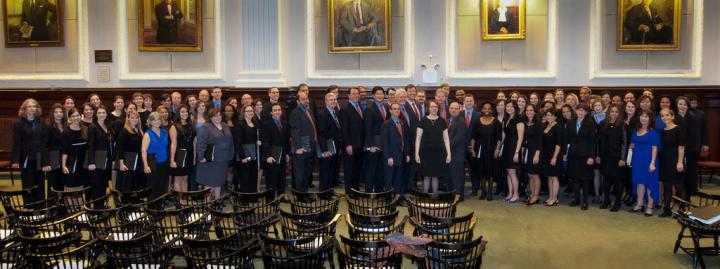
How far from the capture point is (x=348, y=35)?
47.6 ft

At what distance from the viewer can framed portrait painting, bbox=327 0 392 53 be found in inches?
567

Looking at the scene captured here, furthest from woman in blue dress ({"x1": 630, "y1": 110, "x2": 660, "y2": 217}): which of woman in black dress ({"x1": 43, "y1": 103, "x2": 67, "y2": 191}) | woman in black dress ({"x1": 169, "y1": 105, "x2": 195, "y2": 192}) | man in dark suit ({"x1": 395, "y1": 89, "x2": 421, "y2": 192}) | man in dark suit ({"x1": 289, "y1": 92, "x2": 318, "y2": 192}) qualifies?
woman in black dress ({"x1": 43, "y1": 103, "x2": 67, "y2": 191})

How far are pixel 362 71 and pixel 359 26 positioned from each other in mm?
993

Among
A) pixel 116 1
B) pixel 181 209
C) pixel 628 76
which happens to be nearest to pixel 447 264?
pixel 181 209

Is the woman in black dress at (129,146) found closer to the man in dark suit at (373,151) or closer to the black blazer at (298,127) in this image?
the black blazer at (298,127)

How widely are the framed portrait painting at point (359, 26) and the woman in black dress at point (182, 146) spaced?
16.7 ft

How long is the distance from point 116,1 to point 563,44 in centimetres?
999

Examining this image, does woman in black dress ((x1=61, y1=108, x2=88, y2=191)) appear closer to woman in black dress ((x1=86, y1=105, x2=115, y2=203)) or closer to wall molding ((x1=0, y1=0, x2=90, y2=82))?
woman in black dress ((x1=86, y1=105, x2=115, y2=203))

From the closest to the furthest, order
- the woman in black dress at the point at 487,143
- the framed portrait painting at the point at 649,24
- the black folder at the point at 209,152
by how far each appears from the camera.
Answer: the black folder at the point at 209,152, the woman in black dress at the point at 487,143, the framed portrait painting at the point at 649,24

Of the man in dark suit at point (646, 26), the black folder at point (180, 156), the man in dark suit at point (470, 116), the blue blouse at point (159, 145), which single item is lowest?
the black folder at point (180, 156)

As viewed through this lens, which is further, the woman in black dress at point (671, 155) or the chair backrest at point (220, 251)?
the woman in black dress at point (671, 155)

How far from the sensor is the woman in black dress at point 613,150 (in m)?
10.1

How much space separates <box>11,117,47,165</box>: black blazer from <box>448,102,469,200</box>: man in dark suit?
6.18 metres

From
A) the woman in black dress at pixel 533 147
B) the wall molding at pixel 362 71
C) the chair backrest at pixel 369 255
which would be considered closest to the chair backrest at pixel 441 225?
the chair backrest at pixel 369 255
